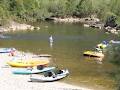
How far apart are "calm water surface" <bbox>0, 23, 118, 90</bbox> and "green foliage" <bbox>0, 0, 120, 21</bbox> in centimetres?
1582

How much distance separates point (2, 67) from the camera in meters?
44.3

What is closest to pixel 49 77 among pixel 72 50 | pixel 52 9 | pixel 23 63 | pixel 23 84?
pixel 23 84

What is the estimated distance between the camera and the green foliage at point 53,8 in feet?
349

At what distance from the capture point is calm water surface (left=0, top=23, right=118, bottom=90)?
39.3 m

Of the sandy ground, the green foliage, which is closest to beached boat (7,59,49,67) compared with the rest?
the sandy ground

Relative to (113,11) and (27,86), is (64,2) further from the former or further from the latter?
(27,86)

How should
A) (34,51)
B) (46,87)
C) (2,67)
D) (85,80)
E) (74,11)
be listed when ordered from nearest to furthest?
(46,87) → (85,80) → (2,67) → (34,51) → (74,11)

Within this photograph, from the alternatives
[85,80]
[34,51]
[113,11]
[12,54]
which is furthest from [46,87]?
[113,11]

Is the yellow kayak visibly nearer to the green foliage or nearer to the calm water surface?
the calm water surface

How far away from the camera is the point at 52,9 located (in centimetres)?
12862

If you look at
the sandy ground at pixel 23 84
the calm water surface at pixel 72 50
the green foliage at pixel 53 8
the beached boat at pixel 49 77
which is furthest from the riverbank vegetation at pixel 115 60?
the green foliage at pixel 53 8

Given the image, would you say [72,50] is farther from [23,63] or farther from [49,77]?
[49,77]

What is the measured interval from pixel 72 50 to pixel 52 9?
6946 centimetres

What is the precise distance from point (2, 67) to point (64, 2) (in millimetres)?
90491
